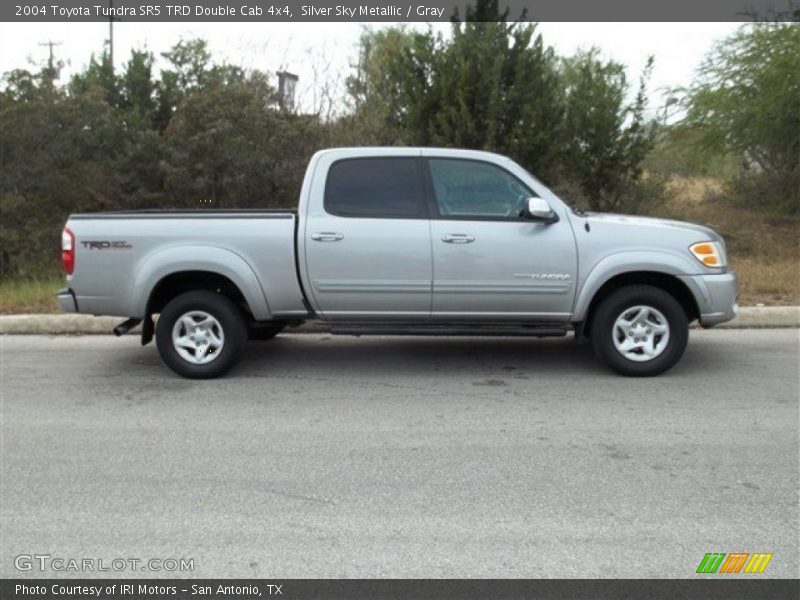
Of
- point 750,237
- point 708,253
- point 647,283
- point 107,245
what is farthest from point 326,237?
point 750,237

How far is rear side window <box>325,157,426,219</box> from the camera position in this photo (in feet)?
22.6

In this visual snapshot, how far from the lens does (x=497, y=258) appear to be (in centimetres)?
671

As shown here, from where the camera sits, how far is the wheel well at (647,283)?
684 centimetres

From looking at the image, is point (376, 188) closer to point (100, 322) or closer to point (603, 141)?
point (100, 322)

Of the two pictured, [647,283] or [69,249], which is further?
[647,283]

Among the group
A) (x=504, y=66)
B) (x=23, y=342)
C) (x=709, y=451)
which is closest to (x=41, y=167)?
(x=23, y=342)

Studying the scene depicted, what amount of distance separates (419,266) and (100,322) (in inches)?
170

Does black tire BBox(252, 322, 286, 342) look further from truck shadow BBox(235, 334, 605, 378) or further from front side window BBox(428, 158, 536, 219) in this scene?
front side window BBox(428, 158, 536, 219)

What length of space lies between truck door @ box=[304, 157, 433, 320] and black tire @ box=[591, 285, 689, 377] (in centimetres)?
148

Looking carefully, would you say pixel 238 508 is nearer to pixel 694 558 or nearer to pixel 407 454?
pixel 407 454

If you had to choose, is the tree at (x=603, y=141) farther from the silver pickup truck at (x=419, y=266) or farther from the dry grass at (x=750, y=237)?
the silver pickup truck at (x=419, y=266)

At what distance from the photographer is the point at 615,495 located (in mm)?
4398

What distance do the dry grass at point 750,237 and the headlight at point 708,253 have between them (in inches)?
124

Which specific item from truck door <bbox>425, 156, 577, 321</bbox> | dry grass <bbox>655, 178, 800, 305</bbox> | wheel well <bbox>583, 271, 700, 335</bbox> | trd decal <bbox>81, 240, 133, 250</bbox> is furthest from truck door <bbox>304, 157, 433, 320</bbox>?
dry grass <bbox>655, 178, 800, 305</bbox>
